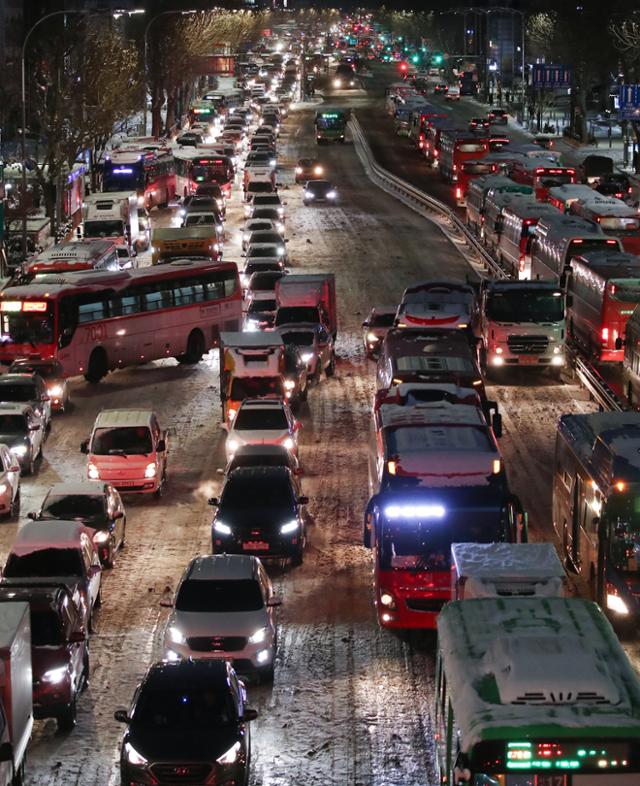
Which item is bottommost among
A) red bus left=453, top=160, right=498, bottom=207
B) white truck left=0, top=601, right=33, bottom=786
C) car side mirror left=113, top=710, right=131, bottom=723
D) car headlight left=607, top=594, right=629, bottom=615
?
red bus left=453, top=160, right=498, bottom=207

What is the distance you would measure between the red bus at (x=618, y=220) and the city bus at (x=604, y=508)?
2895cm

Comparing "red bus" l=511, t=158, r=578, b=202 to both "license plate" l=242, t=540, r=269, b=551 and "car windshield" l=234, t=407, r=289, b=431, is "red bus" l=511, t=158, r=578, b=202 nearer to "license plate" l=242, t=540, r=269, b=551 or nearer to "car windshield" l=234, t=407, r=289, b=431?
"car windshield" l=234, t=407, r=289, b=431

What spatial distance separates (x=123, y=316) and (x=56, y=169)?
1196 inches

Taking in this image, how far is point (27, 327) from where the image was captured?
41.0 meters

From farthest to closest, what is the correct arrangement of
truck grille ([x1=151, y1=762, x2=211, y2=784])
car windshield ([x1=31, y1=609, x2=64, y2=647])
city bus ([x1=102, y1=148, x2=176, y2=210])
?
city bus ([x1=102, y1=148, x2=176, y2=210])
car windshield ([x1=31, y1=609, x2=64, y2=647])
truck grille ([x1=151, y1=762, x2=211, y2=784])

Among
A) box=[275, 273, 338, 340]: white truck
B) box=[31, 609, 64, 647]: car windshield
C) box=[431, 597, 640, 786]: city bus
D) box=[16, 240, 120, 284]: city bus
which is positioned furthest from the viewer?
box=[16, 240, 120, 284]: city bus

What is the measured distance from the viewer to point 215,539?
2616 cm

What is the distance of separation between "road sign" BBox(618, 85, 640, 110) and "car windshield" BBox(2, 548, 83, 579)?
2468 inches

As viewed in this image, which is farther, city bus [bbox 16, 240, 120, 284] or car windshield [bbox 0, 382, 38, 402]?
city bus [bbox 16, 240, 120, 284]

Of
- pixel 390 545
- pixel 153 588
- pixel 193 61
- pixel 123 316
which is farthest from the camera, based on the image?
pixel 193 61

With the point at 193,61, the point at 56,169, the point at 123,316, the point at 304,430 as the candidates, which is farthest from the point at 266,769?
the point at 193,61

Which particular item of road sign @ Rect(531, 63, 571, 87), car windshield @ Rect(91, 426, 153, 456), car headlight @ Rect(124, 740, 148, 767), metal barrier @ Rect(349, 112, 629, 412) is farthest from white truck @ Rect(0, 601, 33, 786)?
road sign @ Rect(531, 63, 571, 87)

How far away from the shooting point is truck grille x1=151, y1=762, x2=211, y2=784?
1645 centimetres

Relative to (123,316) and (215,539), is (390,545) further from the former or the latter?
(123,316)
